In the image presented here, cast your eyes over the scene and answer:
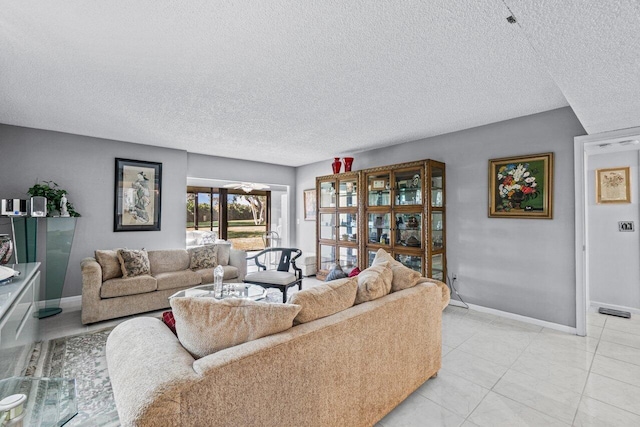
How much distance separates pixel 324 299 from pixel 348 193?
Answer: 151 inches

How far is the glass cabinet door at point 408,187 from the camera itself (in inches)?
168

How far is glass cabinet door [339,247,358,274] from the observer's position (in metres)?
5.19

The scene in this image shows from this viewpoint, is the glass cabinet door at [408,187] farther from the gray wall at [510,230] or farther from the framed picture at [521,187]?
the framed picture at [521,187]

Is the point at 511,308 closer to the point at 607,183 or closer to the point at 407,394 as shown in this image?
the point at 607,183

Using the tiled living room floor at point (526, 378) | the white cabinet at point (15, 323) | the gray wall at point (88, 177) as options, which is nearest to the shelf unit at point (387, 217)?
the tiled living room floor at point (526, 378)

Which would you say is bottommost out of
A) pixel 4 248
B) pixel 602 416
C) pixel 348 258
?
pixel 602 416

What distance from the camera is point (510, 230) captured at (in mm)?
3689

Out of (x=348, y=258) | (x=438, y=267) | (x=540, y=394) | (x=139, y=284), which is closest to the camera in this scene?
(x=540, y=394)

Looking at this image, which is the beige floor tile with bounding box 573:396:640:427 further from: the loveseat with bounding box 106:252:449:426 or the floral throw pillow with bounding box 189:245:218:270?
the floral throw pillow with bounding box 189:245:218:270

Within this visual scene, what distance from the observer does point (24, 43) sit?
80.0 inches

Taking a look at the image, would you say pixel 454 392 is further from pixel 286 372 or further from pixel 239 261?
pixel 239 261

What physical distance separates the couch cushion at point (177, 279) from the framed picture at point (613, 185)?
5.56 meters

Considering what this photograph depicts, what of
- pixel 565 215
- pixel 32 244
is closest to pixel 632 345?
pixel 565 215

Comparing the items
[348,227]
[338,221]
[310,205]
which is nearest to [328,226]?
[338,221]
